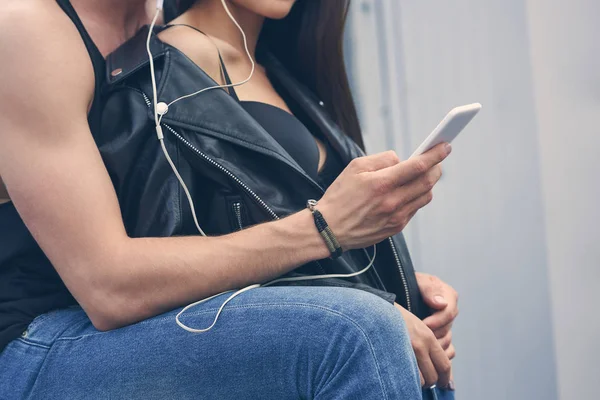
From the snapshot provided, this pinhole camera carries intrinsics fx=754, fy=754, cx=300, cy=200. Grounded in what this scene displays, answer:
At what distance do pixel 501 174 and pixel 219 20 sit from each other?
101 cm

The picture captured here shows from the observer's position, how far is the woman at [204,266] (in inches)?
32.5

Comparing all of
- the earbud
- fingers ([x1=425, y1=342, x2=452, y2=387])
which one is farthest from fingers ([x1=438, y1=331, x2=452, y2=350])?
the earbud

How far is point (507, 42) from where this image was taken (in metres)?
1.99

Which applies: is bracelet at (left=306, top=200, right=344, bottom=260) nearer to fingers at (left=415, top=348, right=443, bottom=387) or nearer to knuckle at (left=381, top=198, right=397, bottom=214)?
knuckle at (left=381, top=198, right=397, bottom=214)

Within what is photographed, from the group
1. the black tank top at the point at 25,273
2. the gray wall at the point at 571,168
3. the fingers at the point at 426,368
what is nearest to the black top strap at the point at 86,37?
the black tank top at the point at 25,273

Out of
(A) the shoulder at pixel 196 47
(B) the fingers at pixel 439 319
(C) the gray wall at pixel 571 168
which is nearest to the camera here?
(A) the shoulder at pixel 196 47

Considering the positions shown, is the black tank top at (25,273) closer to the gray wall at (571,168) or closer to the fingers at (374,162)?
the fingers at (374,162)

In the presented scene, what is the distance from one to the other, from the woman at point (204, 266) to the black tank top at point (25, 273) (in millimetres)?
18

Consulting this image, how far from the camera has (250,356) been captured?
0.83 meters

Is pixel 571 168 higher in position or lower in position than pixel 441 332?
lower

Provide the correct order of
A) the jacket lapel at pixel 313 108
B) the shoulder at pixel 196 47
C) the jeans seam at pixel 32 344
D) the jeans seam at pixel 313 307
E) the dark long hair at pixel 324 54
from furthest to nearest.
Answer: the dark long hair at pixel 324 54 → the jacket lapel at pixel 313 108 → the shoulder at pixel 196 47 → the jeans seam at pixel 32 344 → the jeans seam at pixel 313 307

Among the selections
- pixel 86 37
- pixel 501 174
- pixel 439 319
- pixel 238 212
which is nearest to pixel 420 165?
pixel 238 212

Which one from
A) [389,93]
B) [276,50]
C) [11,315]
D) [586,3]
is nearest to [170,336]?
[11,315]

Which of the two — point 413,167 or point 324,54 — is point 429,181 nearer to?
point 413,167
